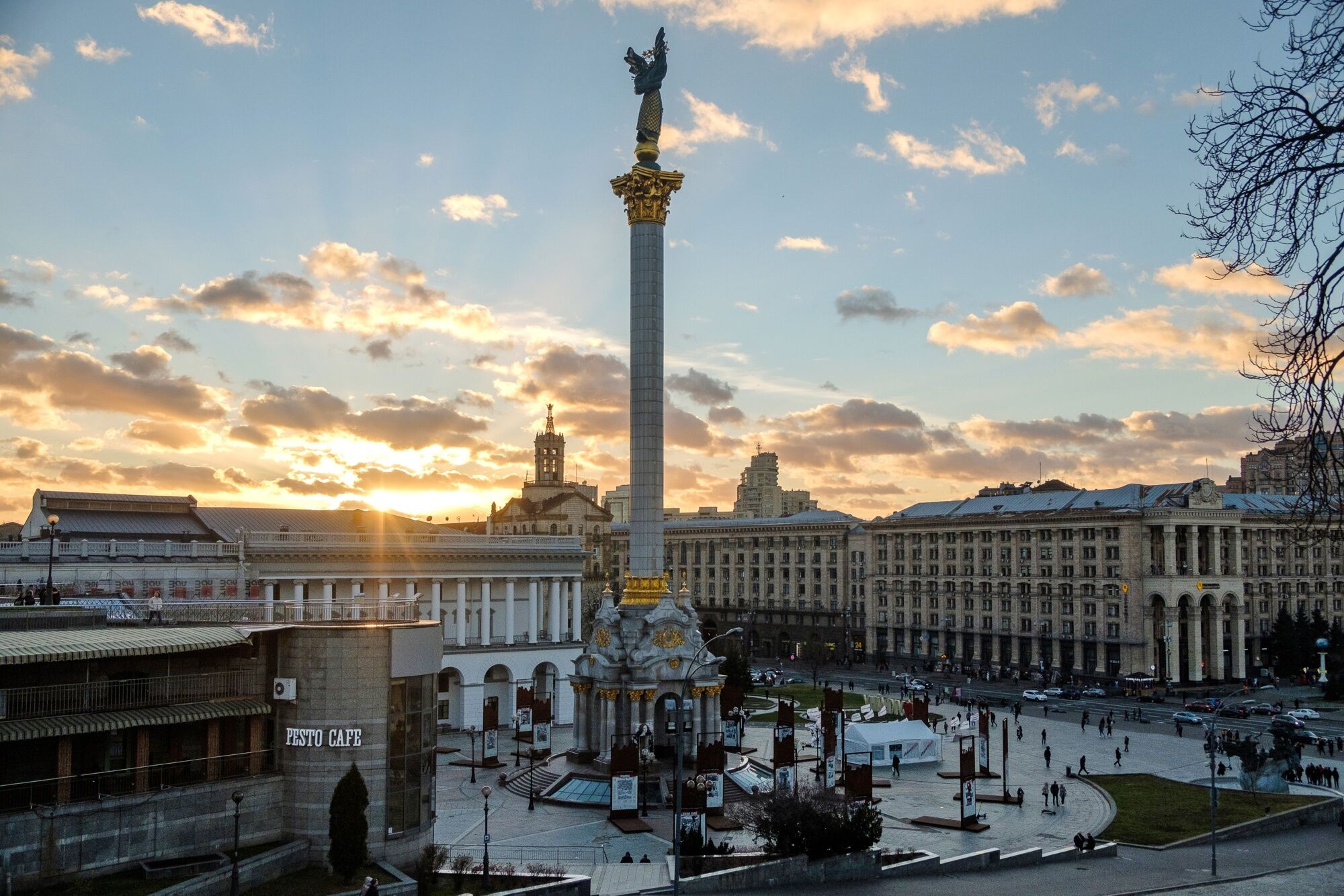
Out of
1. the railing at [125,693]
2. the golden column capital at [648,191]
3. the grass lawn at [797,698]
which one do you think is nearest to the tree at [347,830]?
the railing at [125,693]

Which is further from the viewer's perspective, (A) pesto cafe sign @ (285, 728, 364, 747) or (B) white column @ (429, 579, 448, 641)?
Answer: (B) white column @ (429, 579, 448, 641)

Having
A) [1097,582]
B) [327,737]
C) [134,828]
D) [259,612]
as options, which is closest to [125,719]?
[134,828]

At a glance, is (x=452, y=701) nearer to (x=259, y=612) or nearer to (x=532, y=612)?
(x=532, y=612)

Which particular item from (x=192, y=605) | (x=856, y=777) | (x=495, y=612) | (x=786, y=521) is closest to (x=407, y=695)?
(x=192, y=605)

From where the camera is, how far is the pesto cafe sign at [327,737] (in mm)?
38188

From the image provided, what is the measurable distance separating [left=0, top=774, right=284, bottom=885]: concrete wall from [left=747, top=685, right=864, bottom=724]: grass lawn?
5643 cm

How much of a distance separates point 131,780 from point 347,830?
7004 millimetres

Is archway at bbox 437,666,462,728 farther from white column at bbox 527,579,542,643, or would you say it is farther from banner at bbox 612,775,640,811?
banner at bbox 612,775,640,811

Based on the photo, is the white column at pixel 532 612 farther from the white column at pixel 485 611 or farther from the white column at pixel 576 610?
the white column at pixel 485 611

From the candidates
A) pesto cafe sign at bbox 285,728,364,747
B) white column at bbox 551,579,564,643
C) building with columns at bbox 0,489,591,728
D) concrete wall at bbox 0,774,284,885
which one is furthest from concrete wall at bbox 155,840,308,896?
white column at bbox 551,579,564,643

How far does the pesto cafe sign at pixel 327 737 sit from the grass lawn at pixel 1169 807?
34.1 m

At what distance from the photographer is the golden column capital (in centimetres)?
7181

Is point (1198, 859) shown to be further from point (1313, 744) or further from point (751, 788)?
point (1313, 744)

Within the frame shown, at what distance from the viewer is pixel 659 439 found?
232 ft
